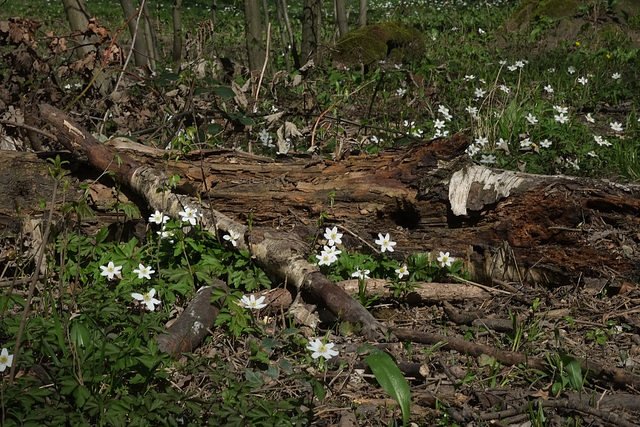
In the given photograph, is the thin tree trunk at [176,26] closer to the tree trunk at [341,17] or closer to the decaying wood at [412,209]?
the tree trunk at [341,17]

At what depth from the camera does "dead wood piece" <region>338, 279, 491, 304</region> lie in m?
3.27

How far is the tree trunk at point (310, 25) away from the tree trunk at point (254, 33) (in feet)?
2.27

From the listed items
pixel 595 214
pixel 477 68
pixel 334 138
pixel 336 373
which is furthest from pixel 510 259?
pixel 477 68

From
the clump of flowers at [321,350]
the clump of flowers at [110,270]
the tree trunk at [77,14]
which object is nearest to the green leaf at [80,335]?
the clump of flowers at [110,270]

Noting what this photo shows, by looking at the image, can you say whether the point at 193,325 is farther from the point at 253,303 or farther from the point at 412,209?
the point at 412,209

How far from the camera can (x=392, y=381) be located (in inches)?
87.2

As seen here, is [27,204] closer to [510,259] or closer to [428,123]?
[510,259]

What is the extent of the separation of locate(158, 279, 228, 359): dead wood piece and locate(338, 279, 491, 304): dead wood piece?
30.3 inches

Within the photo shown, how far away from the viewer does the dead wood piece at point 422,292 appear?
3268 millimetres

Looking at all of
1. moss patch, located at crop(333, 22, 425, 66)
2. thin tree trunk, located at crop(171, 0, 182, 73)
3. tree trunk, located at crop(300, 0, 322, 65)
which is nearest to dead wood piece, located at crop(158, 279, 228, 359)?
thin tree trunk, located at crop(171, 0, 182, 73)

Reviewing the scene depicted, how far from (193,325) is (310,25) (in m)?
6.06

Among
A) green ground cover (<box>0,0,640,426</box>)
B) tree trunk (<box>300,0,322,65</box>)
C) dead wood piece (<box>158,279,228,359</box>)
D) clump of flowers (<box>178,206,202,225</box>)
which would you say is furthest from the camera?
tree trunk (<box>300,0,322,65</box>)

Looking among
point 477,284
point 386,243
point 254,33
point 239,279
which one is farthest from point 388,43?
point 239,279

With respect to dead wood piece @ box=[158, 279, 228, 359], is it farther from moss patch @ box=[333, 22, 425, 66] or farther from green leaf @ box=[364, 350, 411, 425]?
moss patch @ box=[333, 22, 425, 66]
